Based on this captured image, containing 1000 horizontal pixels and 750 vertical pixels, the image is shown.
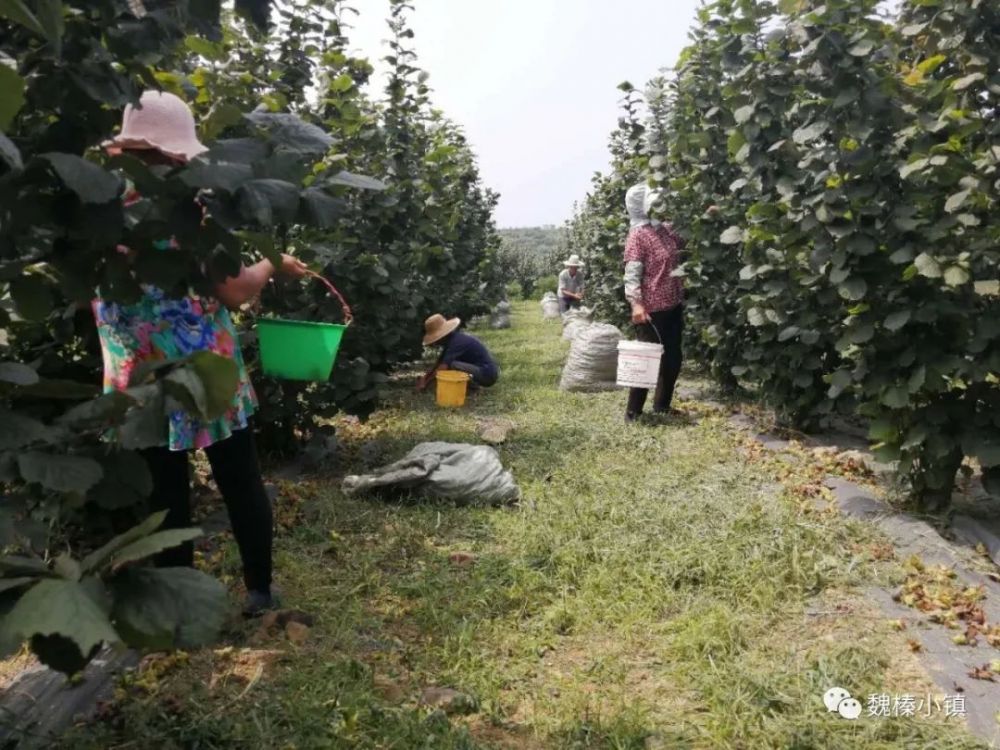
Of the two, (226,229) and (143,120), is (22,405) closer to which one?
(226,229)

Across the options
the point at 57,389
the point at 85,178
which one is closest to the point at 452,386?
the point at 57,389

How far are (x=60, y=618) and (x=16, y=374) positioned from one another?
0.49 metres

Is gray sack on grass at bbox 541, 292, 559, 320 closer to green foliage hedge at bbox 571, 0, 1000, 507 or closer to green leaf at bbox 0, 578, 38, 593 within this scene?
green foliage hedge at bbox 571, 0, 1000, 507

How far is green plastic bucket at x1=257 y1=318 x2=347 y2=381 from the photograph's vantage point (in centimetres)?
299

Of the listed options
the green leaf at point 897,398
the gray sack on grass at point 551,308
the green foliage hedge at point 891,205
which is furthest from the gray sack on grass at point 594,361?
the gray sack on grass at point 551,308

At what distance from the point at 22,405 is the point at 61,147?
1.38 ft

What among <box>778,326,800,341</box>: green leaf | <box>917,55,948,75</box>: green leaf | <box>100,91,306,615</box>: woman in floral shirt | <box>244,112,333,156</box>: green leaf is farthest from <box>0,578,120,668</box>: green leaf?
<box>778,326,800,341</box>: green leaf

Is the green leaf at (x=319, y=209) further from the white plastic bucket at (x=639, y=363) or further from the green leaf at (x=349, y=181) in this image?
the white plastic bucket at (x=639, y=363)

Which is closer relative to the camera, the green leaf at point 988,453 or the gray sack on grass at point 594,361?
the green leaf at point 988,453

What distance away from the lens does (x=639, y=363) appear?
5.06 m

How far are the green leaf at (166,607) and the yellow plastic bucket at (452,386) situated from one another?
207 inches

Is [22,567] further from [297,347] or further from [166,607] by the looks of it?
[297,347]

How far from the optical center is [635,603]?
106 inches

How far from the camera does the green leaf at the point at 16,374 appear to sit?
100cm
